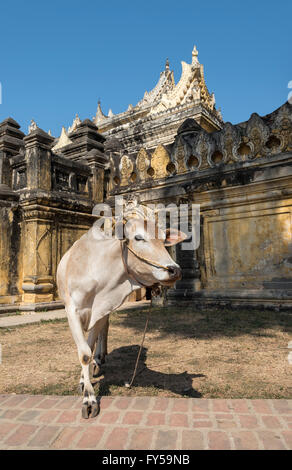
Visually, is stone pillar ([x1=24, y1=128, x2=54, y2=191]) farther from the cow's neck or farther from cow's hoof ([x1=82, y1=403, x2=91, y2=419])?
cow's hoof ([x1=82, y1=403, x2=91, y2=419])

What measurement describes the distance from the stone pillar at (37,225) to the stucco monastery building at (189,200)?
3cm

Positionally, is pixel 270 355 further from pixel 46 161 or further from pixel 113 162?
pixel 113 162

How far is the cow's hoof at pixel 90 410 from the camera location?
2502 millimetres

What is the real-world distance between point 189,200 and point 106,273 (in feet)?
18.7

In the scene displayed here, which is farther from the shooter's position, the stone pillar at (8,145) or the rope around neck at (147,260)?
the stone pillar at (8,145)

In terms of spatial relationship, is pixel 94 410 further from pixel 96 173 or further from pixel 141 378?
pixel 96 173

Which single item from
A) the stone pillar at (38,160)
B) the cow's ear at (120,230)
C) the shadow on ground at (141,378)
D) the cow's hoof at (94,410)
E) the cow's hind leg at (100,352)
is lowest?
the shadow on ground at (141,378)

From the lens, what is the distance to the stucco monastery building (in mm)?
7066

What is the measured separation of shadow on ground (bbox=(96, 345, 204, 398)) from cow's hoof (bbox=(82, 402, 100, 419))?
1.66 ft

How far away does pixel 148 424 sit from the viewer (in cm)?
236

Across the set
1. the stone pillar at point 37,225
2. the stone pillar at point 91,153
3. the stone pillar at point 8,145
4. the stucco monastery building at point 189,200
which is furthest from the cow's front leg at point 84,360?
the stone pillar at point 91,153

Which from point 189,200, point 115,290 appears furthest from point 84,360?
point 189,200

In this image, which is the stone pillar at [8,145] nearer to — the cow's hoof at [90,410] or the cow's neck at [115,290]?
the cow's neck at [115,290]

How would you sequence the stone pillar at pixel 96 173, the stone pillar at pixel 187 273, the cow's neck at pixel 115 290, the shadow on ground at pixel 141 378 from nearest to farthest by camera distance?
the cow's neck at pixel 115 290
the shadow on ground at pixel 141 378
the stone pillar at pixel 187 273
the stone pillar at pixel 96 173
